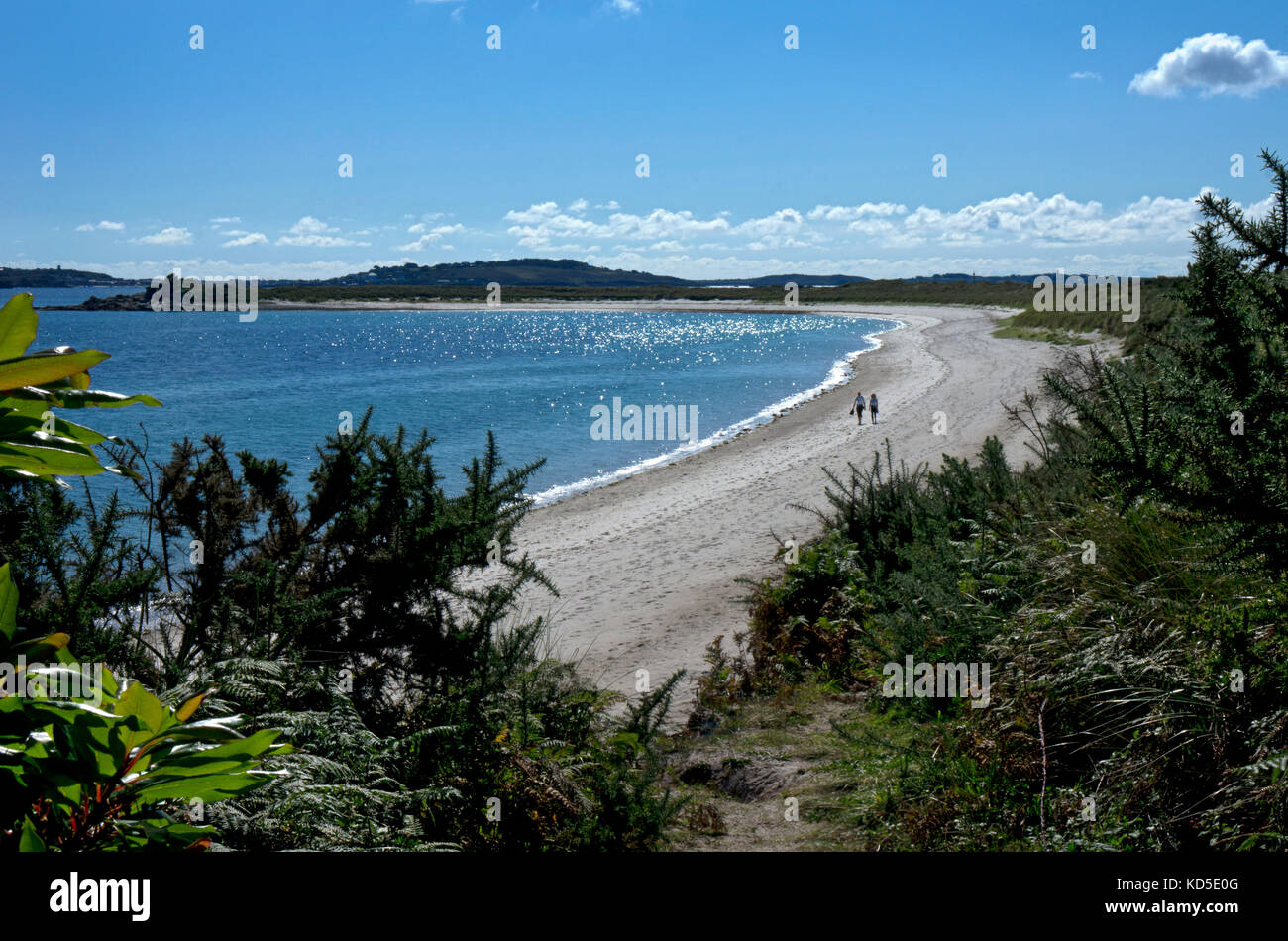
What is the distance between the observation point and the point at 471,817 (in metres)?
3.79

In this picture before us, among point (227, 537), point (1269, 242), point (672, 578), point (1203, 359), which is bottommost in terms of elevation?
point (672, 578)

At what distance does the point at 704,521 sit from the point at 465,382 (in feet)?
132

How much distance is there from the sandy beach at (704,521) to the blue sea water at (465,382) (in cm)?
299

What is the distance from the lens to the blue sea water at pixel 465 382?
3141 cm

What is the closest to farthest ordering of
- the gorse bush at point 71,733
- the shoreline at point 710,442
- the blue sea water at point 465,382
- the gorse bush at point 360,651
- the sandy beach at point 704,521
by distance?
the gorse bush at point 71,733 < the gorse bush at point 360,651 < the sandy beach at point 704,521 < the shoreline at point 710,442 < the blue sea water at point 465,382

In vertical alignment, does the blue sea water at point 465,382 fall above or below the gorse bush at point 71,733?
above

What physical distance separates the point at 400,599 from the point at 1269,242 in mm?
4230

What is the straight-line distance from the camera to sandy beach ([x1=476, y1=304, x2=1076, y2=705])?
36.6ft

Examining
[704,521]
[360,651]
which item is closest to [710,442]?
[704,521]

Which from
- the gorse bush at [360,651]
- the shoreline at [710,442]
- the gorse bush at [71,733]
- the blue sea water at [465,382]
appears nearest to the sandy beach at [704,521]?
the shoreline at [710,442]

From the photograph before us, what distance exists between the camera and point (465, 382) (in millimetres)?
56250

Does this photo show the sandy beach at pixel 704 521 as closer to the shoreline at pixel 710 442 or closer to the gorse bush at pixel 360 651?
the shoreline at pixel 710 442
